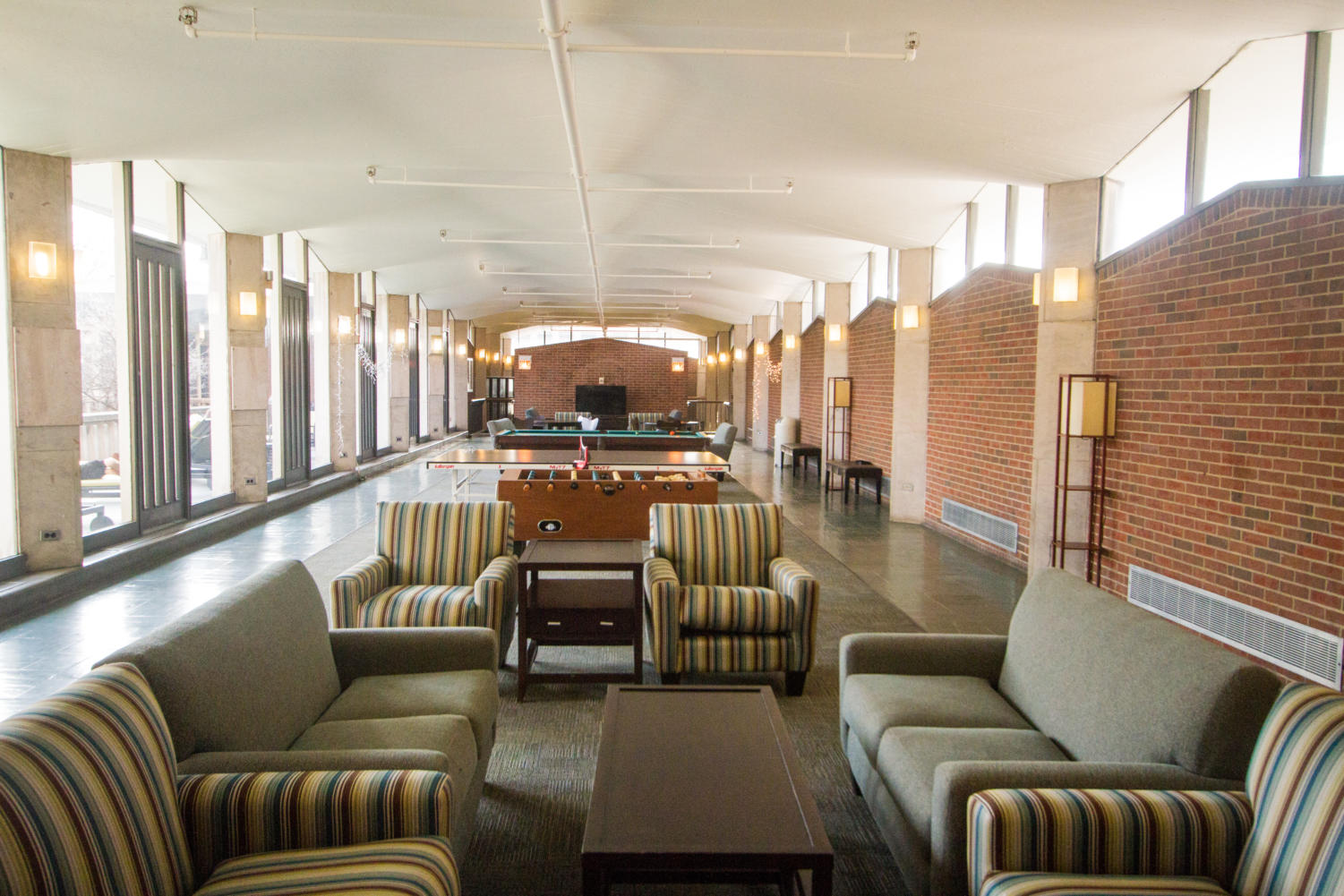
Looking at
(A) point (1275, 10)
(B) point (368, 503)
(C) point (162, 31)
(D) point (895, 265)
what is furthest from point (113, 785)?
(D) point (895, 265)

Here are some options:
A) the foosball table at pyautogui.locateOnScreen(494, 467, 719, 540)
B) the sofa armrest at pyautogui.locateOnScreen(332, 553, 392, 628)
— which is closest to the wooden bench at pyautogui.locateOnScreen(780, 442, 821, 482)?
the foosball table at pyautogui.locateOnScreen(494, 467, 719, 540)

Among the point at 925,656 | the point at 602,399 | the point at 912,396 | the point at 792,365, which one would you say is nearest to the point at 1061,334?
the point at 912,396

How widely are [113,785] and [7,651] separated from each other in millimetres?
3888

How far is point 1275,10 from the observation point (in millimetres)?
3943

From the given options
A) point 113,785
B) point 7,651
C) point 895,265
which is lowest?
point 7,651

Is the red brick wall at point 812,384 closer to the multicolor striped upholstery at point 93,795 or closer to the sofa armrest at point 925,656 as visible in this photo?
the sofa armrest at point 925,656

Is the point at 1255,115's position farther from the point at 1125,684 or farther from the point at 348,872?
the point at 348,872

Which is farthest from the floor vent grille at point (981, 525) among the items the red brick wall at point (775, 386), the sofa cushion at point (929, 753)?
the red brick wall at point (775, 386)

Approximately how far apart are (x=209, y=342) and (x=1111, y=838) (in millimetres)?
9403

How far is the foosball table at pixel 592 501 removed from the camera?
6496mm

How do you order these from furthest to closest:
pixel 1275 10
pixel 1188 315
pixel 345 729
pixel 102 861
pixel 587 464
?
pixel 587 464 < pixel 1188 315 < pixel 1275 10 < pixel 345 729 < pixel 102 861

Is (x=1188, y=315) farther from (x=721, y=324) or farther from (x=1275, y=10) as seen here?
(x=721, y=324)

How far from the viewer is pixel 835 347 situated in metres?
12.6

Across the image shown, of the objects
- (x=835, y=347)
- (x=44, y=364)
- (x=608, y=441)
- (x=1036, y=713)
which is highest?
(x=835, y=347)
